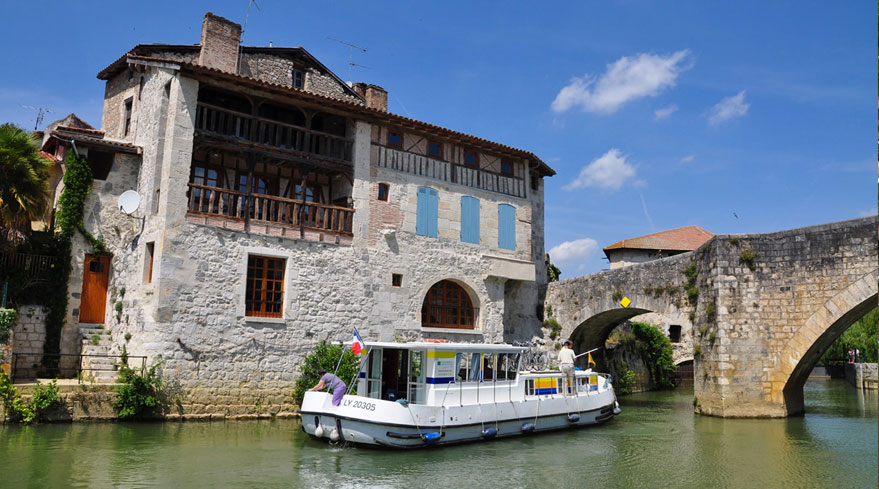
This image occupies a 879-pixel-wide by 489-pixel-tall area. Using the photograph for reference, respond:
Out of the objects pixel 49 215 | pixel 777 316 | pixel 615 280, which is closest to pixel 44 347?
pixel 49 215

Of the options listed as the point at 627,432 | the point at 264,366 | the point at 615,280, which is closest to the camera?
the point at 627,432

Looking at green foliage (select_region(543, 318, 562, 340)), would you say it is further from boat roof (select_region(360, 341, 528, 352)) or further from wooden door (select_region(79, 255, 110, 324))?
wooden door (select_region(79, 255, 110, 324))

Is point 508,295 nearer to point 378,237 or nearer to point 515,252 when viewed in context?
point 515,252

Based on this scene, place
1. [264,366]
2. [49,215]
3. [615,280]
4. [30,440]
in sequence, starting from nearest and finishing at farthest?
[30,440] → [264,366] → [49,215] → [615,280]

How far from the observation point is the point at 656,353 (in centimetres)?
2848

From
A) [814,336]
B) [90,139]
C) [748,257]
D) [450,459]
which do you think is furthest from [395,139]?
[814,336]

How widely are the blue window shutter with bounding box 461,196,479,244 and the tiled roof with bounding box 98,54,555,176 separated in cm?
179

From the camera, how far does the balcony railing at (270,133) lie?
16.0 metres

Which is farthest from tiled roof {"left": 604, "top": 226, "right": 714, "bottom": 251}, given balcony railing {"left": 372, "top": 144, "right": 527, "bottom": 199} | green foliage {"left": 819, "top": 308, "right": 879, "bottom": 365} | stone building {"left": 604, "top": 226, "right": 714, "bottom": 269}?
balcony railing {"left": 372, "top": 144, "right": 527, "bottom": 199}

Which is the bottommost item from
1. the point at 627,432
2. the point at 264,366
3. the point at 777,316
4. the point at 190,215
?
the point at 627,432

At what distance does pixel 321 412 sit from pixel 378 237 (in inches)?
273

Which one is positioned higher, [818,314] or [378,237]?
[378,237]

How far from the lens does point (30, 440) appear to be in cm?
1112

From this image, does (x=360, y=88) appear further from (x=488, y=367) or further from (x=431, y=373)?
(x=431, y=373)
